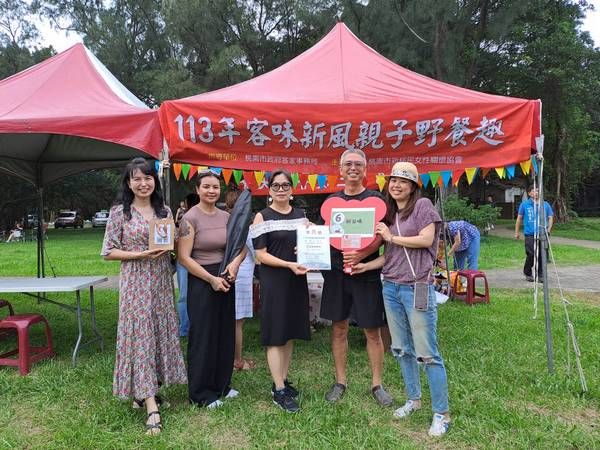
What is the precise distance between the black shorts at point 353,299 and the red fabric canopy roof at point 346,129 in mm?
1040

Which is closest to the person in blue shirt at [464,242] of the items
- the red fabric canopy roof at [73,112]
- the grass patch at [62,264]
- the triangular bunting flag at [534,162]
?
the triangular bunting flag at [534,162]

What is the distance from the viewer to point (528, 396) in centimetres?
361

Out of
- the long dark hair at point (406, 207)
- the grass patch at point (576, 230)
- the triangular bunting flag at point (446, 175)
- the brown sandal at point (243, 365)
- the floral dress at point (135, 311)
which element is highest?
the triangular bunting flag at point (446, 175)

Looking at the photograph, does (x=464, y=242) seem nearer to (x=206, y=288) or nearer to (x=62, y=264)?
(x=206, y=288)

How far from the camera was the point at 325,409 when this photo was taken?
3395mm

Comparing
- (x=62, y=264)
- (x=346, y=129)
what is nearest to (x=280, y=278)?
(x=346, y=129)

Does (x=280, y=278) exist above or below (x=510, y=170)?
below

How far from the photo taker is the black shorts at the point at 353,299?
3.34 meters

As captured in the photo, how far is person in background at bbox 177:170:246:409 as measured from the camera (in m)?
3.32

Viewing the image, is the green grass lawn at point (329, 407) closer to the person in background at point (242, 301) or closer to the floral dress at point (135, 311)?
the person in background at point (242, 301)

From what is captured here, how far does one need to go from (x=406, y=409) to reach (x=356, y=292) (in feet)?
2.86

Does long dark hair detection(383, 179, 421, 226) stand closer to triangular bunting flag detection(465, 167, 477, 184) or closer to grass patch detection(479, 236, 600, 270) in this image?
triangular bunting flag detection(465, 167, 477, 184)

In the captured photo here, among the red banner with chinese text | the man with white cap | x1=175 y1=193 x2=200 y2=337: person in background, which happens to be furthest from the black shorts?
x1=175 y1=193 x2=200 y2=337: person in background

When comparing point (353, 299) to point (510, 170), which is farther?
point (510, 170)
